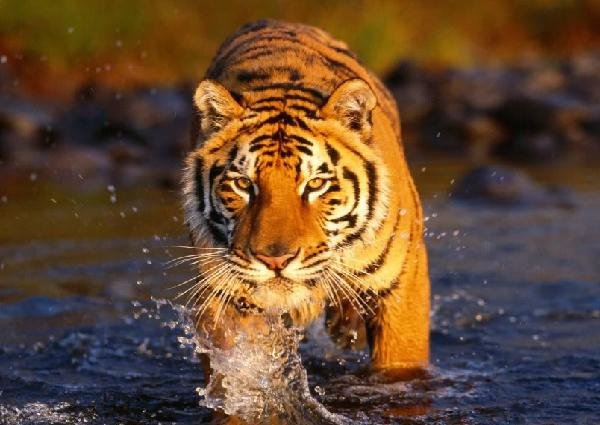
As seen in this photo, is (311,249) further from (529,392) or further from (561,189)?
(561,189)

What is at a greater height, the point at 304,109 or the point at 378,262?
the point at 304,109

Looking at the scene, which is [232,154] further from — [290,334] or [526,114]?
[526,114]

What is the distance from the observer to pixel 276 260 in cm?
371

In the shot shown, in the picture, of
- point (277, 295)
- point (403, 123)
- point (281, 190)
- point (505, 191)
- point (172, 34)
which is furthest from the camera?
point (172, 34)

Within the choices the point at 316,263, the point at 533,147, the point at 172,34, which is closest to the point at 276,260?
the point at 316,263

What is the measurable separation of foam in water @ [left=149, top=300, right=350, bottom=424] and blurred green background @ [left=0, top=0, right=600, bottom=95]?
831cm

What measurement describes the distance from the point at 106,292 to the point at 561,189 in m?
3.58

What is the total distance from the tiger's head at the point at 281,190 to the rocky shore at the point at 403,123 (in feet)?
17.8

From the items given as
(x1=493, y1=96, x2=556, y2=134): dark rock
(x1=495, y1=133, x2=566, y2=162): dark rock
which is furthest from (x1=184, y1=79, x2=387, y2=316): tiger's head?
(x1=493, y1=96, x2=556, y2=134): dark rock

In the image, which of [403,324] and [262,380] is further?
[262,380]

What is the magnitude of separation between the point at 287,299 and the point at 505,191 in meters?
4.81

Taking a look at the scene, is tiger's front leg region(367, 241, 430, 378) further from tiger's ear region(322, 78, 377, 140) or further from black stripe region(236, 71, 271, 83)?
black stripe region(236, 71, 271, 83)

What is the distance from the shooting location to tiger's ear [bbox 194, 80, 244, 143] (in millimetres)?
3994

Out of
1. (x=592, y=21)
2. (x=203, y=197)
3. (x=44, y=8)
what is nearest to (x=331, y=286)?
(x=203, y=197)
